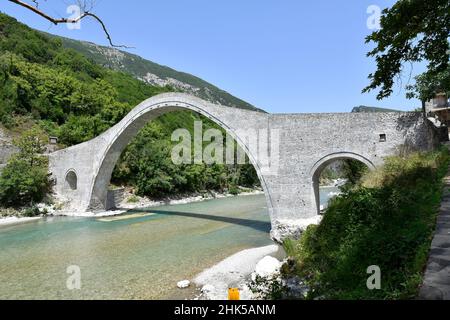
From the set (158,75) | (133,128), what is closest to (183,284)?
(133,128)

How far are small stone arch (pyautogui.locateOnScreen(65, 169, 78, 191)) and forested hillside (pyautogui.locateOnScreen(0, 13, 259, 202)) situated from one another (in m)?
3.41

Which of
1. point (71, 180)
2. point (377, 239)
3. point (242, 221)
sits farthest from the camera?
point (71, 180)

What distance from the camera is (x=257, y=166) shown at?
10.8 m

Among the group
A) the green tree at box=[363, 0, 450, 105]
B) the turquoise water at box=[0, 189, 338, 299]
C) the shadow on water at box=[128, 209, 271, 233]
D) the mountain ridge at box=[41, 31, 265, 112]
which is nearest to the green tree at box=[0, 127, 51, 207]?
the turquoise water at box=[0, 189, 338, 299]

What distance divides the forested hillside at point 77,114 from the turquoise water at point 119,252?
8529 millimetres

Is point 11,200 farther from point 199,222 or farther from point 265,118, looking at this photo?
point 265,118

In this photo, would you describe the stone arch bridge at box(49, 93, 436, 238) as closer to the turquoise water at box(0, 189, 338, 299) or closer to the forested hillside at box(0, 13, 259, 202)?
the turquoise water at box(0, 189, 338, 299)

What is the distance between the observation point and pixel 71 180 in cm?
2038

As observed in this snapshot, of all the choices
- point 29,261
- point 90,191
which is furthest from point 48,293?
point 90,191

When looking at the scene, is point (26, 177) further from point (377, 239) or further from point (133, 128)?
point (377, 239)

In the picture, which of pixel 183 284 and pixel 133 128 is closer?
pixel 183 284

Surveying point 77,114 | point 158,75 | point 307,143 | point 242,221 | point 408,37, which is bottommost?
point 242,221

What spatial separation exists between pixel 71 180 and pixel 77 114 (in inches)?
517

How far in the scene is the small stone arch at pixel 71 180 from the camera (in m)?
19.7
